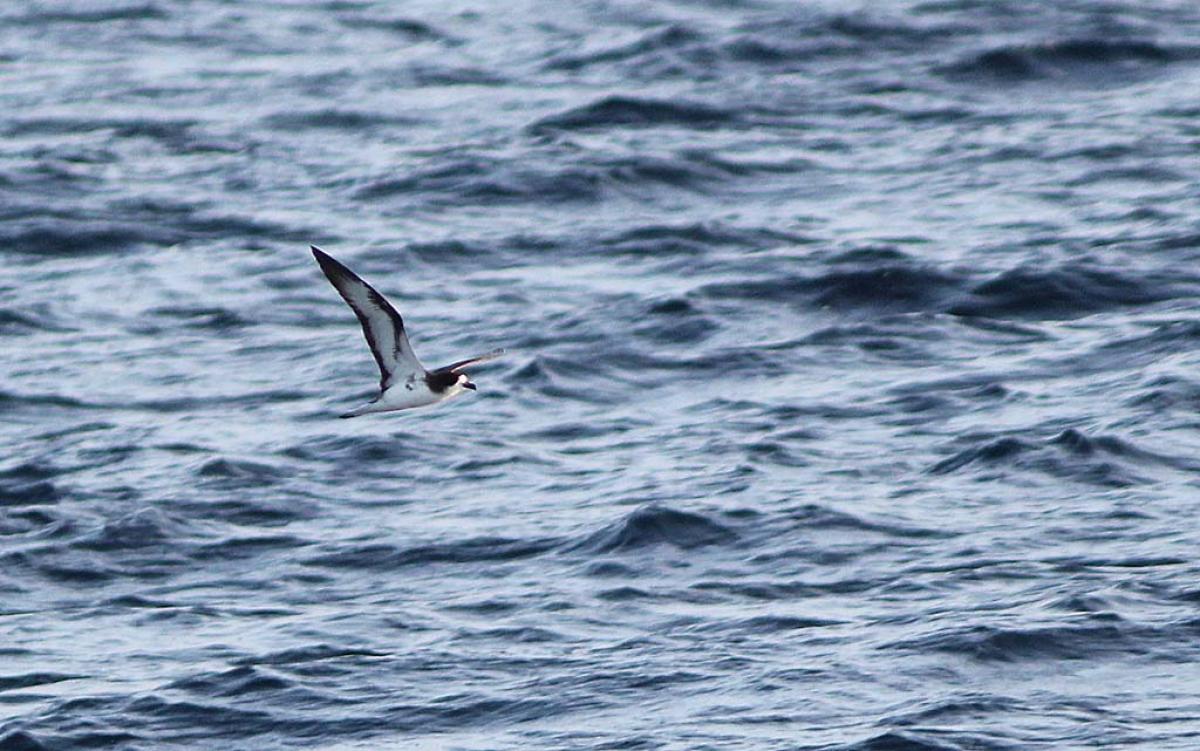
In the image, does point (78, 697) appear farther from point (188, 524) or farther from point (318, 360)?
point (318, 360)

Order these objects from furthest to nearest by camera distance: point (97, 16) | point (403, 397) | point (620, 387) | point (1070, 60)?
point (97, 16) → point (1070, 60) → point (620, 387) → point (403, 397)

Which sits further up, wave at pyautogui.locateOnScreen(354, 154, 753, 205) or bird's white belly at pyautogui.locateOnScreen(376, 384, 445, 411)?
bird's white belly at pyautogui.locateOnScreen(376, 384, 445, 411)

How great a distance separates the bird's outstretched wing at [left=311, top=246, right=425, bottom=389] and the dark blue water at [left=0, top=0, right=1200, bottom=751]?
7.42 feet

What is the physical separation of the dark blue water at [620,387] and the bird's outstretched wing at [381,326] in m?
2.26

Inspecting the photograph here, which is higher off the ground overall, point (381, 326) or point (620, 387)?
point (381, 326)

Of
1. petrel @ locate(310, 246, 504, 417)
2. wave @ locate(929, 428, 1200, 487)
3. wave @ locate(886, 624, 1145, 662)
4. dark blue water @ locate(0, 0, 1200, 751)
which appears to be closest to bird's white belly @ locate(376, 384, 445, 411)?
petrel @ locate(310, 246, 504, 417)

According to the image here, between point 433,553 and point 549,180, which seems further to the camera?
point 549,180

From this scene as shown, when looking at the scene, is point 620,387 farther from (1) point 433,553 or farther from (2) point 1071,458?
(2) point 1071,458

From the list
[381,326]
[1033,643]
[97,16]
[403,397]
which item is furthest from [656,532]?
[97,16]

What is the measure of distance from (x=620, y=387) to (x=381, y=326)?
6703 mm

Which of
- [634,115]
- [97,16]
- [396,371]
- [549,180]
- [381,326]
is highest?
[381,326]

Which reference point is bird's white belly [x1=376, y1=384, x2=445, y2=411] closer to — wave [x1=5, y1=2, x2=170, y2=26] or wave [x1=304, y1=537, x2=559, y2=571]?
wave [x1=304, y1=537, x2=559, y2=571]

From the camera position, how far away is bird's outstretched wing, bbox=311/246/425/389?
50.3 feet

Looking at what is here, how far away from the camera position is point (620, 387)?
22562 millimetres
